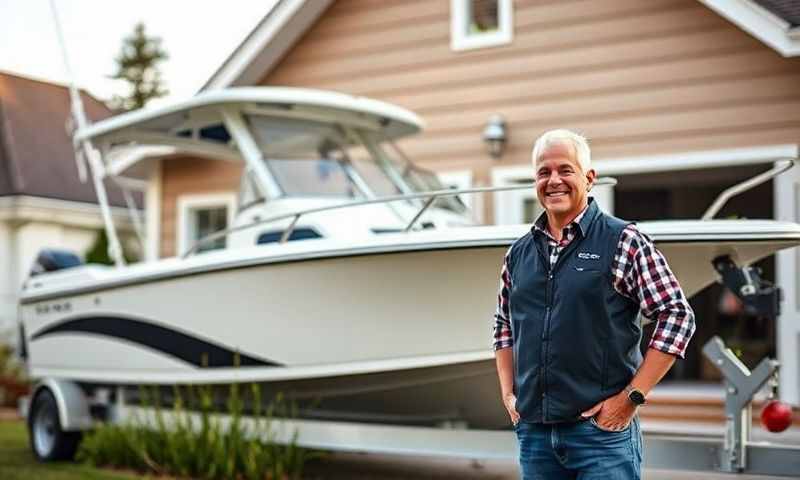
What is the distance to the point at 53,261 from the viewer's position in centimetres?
785

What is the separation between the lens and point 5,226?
13719 mm

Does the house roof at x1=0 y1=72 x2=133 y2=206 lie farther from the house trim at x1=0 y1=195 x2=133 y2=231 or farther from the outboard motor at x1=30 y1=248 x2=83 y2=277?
the outboard motor at x1=30 y1=248 x2=83 y2=277

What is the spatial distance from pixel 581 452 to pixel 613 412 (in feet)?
0.49

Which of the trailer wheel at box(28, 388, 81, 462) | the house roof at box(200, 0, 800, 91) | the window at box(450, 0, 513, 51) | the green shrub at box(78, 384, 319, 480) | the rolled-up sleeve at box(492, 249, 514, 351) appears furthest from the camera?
the house roof at box(200, 0, 800, 91)

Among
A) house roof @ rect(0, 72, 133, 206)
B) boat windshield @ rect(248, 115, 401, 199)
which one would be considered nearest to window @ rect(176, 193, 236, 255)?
boat windshield @ rect(248, 115, 401, 199)

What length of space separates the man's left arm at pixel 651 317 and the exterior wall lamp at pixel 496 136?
18.2 ft

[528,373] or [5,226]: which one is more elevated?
[5,226]

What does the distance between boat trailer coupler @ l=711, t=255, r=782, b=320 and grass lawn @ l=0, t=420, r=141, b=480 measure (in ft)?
13.3

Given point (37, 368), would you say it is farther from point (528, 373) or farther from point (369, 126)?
point (528, 373)

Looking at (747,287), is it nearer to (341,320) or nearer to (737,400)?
(737,400)

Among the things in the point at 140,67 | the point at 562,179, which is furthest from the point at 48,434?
the point at 140,67

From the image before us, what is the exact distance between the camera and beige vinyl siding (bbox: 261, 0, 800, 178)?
7.46 m

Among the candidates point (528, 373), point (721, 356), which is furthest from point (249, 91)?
point (528, 373)

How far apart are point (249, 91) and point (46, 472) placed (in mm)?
3035
